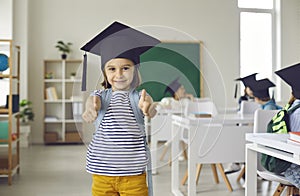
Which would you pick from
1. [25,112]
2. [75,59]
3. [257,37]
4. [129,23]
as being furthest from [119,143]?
[257,37]

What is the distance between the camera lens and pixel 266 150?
2141 millimetres

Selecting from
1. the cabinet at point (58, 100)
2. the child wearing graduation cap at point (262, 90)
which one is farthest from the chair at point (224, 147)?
the cabinet at point (58, 100)

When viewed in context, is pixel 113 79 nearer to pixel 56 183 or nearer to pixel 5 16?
pixel 56 183

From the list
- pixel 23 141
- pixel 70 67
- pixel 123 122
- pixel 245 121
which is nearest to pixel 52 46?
pixel 70 67

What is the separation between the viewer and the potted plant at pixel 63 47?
7.24 meters

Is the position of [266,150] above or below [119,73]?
below

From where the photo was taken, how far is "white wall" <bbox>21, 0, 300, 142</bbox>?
24.2 ft

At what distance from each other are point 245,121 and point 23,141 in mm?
4463

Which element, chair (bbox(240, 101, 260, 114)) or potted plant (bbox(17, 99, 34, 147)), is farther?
potted plant (bbox(17, 99, 34, 147))

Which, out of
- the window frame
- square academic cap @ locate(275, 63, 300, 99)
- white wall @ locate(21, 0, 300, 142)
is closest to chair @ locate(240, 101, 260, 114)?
square academic cap @ locate(275, 63, 300, 99)

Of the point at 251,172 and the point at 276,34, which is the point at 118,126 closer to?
the point at 251,172

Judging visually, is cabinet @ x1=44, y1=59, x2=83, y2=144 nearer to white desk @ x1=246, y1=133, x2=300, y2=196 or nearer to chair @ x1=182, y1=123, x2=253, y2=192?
chair @ x1=182, y1=123, x2=253, y2=192

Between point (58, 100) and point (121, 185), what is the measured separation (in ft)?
19.0

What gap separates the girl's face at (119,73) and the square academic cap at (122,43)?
0.08ft
